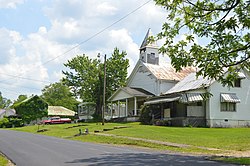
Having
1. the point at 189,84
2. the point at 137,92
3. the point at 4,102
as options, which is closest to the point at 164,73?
the point at 137,92

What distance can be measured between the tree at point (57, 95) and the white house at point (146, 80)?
2286 inches

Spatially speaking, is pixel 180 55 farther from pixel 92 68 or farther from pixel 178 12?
pixel 92 68

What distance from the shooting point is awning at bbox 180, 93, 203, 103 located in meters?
41.4

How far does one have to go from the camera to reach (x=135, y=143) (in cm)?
2705

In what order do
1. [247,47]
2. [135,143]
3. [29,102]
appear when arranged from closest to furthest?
[247,47]
[135,143]
[29,102]

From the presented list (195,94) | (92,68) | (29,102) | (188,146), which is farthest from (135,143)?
(29,102)

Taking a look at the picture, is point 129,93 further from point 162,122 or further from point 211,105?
point 211,105

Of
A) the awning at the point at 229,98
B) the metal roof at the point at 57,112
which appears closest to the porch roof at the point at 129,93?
the awning at the point at 229,98

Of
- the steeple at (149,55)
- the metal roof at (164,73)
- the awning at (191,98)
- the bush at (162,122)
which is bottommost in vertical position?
the bush at (162,122)

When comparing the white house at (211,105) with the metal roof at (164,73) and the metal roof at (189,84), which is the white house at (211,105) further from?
the metal roof at (164,73)

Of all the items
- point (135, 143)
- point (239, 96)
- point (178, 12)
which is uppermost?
point (178, 12)

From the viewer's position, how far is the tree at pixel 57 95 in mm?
114625

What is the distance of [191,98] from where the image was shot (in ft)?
137

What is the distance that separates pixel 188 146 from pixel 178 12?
9474mm
